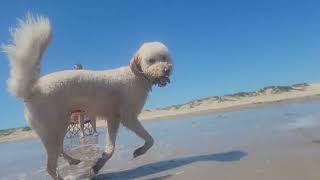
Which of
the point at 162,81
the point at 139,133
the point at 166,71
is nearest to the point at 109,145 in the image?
the point at 139,133

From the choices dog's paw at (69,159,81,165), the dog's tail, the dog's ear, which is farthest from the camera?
dog's paw at (69,159,81,165)

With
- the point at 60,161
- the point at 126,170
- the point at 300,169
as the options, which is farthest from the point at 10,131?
the point at 300,169

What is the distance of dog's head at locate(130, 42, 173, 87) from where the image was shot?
6711mm

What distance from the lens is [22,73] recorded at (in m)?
6.01

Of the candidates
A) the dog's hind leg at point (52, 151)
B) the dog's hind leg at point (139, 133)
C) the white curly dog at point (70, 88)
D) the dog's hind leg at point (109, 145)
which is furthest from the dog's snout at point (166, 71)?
the dog's hind leg at point (52, 151)

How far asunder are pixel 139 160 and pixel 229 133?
104 inches

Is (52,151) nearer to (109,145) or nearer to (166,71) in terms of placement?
(109,145)

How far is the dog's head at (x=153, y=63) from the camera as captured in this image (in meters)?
6.71

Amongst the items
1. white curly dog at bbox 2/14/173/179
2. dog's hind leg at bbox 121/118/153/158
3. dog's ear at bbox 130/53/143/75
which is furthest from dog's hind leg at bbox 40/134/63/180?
dog's ear at bbox 130/53/143/75

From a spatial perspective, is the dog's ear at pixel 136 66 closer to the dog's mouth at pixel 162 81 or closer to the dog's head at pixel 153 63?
the dog's head at pixel 153 63

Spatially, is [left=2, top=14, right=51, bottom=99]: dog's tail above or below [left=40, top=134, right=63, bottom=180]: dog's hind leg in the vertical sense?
above

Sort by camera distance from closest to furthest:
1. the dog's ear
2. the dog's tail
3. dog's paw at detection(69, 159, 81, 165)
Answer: the dog's tail, the dog's ear, dog's paw at detection(69, 159, 81, 165)

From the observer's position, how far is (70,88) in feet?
20.7

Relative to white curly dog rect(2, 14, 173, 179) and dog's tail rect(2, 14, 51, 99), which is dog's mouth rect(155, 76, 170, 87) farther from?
dog's tail rect(2, 14, 51, 99)
